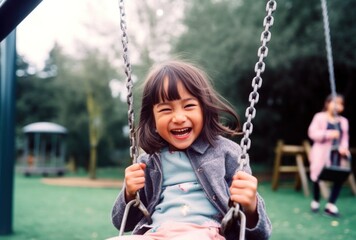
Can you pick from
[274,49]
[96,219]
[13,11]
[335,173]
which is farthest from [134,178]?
[274,49]

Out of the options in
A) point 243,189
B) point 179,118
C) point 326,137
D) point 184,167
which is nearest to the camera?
point 243,189

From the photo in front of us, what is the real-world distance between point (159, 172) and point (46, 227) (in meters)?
3.26

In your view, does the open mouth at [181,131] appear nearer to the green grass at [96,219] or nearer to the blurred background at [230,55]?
the green grass at [96,219]

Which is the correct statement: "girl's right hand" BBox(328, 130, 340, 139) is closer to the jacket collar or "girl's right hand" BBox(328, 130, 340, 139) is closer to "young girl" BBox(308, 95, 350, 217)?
"young girl" BBox(308, 95, 350, 217)

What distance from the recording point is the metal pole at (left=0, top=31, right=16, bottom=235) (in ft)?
13.3

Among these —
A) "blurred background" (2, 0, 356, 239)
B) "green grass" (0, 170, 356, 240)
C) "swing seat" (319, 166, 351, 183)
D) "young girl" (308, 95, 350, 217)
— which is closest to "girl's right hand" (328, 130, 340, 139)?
"young girl" (308, 95, 350, 217)

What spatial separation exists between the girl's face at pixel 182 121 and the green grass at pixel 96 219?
269 cm

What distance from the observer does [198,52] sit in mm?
11359

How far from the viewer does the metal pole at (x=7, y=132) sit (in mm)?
4043

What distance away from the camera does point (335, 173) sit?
5.47m

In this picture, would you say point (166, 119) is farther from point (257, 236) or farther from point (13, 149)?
point (13, 149)

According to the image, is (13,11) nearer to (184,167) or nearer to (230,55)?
(184,167)

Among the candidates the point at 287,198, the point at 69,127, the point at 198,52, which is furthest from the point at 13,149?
the point at 69,127

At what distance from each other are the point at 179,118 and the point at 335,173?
427 cm
